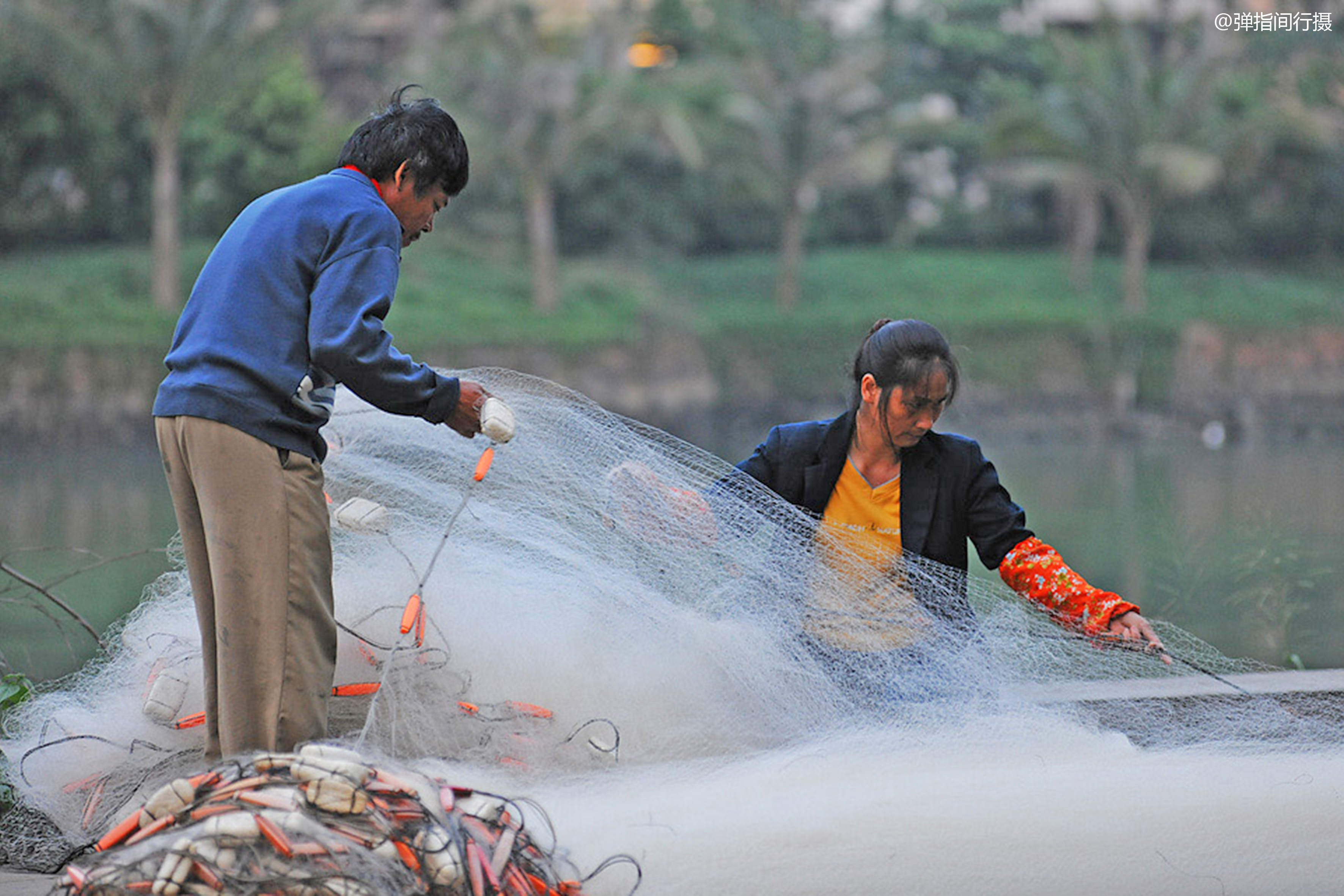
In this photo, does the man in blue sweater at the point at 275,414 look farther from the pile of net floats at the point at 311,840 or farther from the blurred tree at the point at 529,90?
the blurred tree at the point at 529,90

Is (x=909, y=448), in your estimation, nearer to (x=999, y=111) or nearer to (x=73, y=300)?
(x=73, y=300)

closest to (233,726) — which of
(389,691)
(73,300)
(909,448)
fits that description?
(389,691)

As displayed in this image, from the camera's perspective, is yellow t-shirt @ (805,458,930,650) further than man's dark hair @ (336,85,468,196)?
Yes

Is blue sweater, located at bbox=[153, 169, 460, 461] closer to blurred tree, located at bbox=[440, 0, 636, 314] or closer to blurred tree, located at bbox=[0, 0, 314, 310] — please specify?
blurred tree, located at bbox=[0, 0, 314, 310]

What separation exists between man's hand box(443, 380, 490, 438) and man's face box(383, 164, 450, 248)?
0.27 metres

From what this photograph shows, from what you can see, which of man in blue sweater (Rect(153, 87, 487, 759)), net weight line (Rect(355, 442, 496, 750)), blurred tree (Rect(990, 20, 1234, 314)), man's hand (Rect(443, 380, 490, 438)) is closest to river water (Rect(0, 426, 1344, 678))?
net weight line (Rect(355, 442, 496, 750))

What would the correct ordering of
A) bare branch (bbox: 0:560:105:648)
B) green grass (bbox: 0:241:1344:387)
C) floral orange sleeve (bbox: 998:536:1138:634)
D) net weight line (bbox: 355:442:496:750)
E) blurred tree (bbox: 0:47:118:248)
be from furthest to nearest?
blurred tree (bbox: 0:47:118:248)
green grass (bbox: 0:241:1344:387)
bare branch (bbox: 0:560:105:648)
floral orange sleeve (bbox: 998:536:1138:634)
net weight line (bbox: 355:442:496:750)

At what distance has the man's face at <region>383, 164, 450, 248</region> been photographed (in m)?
2.39

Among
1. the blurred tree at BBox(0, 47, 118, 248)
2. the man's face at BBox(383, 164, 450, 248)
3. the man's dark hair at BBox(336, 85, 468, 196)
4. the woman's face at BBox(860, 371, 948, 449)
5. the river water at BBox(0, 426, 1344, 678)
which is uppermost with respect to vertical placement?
the blurred tree at BBox(0, 47, 118, 248)

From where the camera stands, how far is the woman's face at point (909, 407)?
2607 mm

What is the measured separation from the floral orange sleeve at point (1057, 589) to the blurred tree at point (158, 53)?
68.5 ft

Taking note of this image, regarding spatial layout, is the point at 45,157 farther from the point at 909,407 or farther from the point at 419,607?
the point at 909,407

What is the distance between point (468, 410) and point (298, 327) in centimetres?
30

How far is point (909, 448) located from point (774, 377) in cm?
2633
